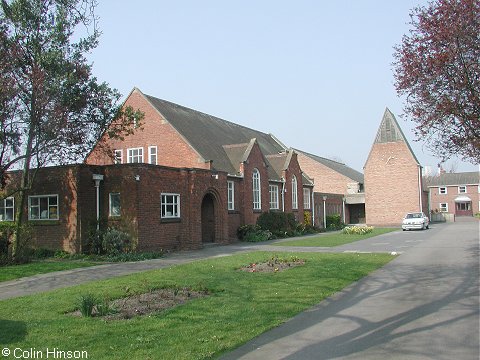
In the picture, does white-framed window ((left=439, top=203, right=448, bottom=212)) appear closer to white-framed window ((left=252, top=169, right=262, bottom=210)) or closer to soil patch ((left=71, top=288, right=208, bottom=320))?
white-framed window ((left=252, top=169, right=262, bottom=210))

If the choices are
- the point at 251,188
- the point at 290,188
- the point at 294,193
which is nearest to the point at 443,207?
the point at 294,193

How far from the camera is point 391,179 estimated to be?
183 feet

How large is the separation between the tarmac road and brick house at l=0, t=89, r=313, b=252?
40.1 ft

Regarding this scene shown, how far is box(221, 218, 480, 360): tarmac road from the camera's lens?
20.9 ft

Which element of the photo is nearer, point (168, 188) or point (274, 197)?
point (168, 188)

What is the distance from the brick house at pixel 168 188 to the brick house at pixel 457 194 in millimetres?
55201

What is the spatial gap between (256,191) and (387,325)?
25674 mm

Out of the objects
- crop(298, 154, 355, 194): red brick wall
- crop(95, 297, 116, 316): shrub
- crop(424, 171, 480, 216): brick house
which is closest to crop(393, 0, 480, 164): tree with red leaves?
crop(95, 297, 116, 316): shrub

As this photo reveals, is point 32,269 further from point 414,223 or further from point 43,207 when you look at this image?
point 414,223

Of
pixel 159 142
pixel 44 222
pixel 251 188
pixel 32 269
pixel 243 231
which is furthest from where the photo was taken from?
pixel 251 188

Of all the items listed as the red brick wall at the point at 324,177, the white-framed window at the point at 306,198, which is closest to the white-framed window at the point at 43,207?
the white-framed window at the point at 306,198

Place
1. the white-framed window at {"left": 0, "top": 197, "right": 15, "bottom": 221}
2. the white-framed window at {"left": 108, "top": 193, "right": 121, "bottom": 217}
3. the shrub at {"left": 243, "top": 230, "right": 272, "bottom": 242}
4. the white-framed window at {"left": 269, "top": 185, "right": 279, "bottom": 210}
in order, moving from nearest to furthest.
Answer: the white-framed window at {"left": 108, "top": 193, "right": 121, "bottom": 217} → the white-framed window at {"left": 0, "top": 197, "right": 15, "bottom": 221} → the shrub at {"left": 243, "top": 230, "right": 272, "bottom": 242} → the white-framed window at {"left": 269, "top": 185, "right": 279, "bottom": 210}

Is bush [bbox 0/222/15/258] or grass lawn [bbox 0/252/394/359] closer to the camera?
grass lawn [bbox 0/252/394/359]

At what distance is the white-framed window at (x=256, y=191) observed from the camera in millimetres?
33031
